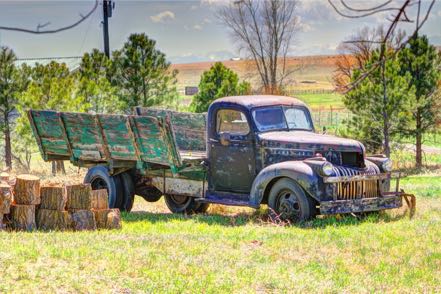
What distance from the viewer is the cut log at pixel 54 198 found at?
380 inches

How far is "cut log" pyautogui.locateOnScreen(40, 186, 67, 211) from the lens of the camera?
31.6ft

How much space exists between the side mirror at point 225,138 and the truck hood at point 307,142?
0.51 meters

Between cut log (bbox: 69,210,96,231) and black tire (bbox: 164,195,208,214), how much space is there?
7.91ft

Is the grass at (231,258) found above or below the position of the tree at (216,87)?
below

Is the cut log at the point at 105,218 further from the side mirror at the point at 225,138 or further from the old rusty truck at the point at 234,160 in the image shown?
the side mirror at the point at 225,138

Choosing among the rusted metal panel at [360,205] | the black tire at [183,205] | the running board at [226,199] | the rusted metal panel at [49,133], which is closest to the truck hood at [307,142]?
the rusted metal panel at [360,205]

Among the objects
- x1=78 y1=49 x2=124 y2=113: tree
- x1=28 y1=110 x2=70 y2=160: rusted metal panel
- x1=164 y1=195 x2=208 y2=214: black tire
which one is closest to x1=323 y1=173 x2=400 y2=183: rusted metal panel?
x1=164 y1=195 x2=208 y2=214: black tire

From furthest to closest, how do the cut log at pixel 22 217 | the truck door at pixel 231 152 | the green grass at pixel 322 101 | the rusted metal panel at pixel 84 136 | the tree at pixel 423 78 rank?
the green grass at pixel 322 101 < the tree at pixel 423 78 < the rusted metal panel at pixel 84 136 < the truck door at pixel 231 152 < the cut log at pixel 22 217

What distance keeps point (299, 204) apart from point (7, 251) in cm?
440

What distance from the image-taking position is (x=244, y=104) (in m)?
11.1

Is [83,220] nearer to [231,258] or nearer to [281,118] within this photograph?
[231,258]

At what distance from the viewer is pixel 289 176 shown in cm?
998

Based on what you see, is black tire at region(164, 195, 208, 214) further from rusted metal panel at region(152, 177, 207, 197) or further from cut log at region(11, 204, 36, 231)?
cut log at region(11, 204, 36, 231)

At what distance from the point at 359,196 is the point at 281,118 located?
1787 mm
